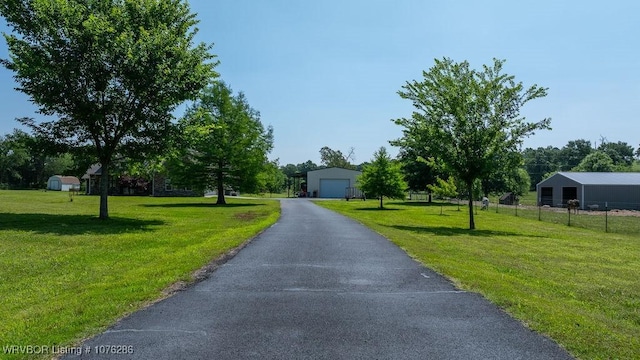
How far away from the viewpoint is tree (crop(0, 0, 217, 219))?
790 inches

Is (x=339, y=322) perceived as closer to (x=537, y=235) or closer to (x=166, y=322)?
(x=166, y=322)

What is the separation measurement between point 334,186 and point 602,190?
37997 millimetres

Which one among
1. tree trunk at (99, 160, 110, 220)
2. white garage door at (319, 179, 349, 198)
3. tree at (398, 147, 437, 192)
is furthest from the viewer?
white garage door at (319, 179, 349, 198)

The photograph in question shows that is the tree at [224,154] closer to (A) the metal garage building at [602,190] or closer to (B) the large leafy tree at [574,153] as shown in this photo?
(A) the metal garage building at [602,190]

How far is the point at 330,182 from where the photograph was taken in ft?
246

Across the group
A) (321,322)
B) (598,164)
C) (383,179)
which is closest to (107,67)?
(321,322)

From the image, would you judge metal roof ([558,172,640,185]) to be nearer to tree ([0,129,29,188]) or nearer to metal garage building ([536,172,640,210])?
metal garage building ([536,172,640,210])

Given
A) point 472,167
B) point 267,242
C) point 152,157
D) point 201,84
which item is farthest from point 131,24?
point 472,167

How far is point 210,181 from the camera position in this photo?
44875 millimetres

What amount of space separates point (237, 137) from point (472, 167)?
25.1m

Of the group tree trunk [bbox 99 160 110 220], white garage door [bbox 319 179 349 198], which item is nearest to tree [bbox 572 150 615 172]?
white garage door [bbox 319 179 349 198]

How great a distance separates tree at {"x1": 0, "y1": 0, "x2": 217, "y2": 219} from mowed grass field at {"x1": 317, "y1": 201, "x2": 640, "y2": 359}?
13.1 metres

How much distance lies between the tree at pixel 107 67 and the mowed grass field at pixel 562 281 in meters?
13.1

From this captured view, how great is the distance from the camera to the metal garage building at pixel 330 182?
246 feet
